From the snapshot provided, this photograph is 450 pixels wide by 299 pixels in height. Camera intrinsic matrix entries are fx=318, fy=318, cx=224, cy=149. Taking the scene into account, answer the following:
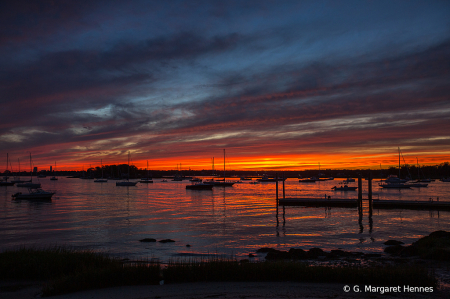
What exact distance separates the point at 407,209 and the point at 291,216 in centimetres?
1715

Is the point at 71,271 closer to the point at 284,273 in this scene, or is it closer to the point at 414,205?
the point at 284,273

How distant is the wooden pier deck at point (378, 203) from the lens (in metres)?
42.1

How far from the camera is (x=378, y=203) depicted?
1838 inches

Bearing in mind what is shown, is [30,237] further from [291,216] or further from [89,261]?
[291,216]

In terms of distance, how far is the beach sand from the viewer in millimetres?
9672

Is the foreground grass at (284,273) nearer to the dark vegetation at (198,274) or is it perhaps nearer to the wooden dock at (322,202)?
the dark vegetation at (198,274)

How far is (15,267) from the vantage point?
1254cm

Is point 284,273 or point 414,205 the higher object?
point 284,273

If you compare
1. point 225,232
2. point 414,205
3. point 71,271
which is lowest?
point 225,232

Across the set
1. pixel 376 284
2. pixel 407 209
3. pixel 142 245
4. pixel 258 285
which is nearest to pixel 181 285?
pixel 258 285

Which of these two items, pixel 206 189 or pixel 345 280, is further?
pixel 206 189

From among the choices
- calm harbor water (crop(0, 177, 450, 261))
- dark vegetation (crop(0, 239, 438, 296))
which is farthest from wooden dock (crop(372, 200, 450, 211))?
dark vegetation (crop(0, 239, 438, 296))

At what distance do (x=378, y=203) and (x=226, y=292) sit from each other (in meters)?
43.2

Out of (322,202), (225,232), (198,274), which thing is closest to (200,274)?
(198,274)
